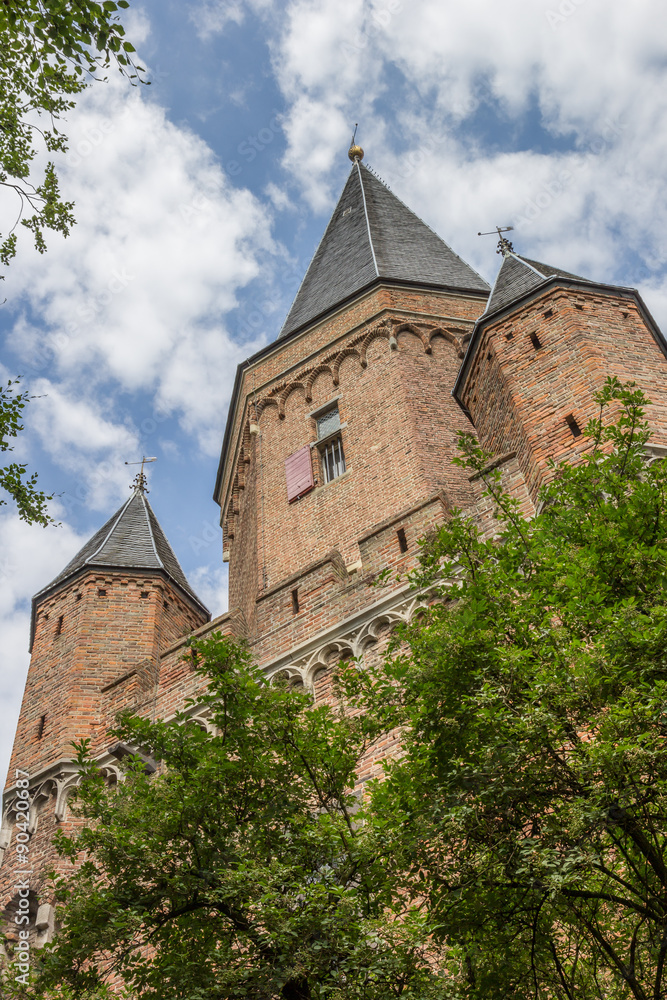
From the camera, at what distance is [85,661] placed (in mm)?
17094

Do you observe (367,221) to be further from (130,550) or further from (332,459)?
(130,550)

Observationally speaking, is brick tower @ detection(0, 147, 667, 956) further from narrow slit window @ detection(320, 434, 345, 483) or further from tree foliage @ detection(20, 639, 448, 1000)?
tree foliage @ detection(20, 639, 448, 1000)

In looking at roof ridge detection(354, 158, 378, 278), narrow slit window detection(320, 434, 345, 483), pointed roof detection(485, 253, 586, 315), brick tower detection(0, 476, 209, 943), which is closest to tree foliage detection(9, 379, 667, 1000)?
brick tower detection(0, 476, 209, 943)

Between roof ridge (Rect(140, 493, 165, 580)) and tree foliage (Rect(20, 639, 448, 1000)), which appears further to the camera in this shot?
roof ridge (Rect(140, 493, 165, 580))

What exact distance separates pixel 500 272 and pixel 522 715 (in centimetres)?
1253

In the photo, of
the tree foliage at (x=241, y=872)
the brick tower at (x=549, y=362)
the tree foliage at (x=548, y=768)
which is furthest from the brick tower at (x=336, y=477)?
the tree foliage at (x=548, y=768)

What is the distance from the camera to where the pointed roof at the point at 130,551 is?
62.8ft

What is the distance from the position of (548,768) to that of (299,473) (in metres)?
12.7

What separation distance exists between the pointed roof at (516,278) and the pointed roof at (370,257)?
15.5 feet

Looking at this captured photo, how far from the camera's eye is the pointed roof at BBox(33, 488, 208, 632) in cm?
1916

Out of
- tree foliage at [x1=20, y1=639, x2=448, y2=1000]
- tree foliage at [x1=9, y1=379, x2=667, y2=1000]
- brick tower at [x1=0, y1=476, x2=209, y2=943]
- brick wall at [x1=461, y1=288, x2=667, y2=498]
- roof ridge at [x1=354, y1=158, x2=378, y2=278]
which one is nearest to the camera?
tree foliage at [x1=9, y1=379, x2=667, y2=1000]

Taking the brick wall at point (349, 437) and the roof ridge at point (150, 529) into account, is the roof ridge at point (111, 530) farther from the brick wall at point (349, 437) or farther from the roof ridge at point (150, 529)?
the brick wall at point (349, 437)

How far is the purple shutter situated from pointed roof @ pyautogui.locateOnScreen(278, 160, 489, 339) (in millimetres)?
4361

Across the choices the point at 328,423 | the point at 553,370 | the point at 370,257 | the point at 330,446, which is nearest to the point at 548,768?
the point at 553,370
